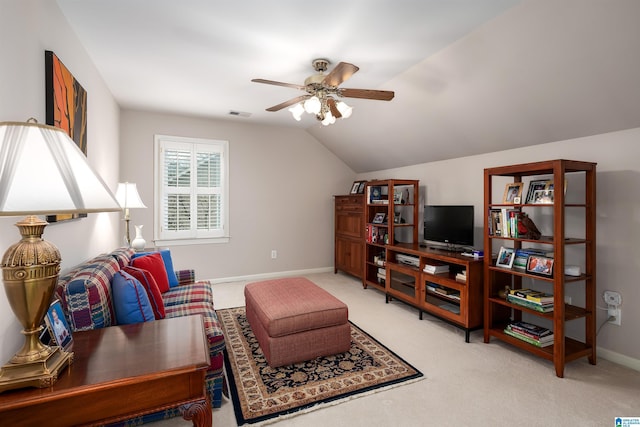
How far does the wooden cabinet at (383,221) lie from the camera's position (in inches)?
167

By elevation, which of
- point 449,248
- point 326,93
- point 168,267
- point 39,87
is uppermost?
point 326,93

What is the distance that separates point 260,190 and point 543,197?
3.83 meters

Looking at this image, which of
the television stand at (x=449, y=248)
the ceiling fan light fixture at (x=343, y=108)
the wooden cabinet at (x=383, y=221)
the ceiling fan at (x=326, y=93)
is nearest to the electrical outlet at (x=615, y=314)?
the television stand at (x=449, y=248)

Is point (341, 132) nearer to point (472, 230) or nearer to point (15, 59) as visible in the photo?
point (472, 230)

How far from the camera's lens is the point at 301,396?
6.75ft

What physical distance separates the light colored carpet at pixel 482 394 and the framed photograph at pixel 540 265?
0.73 m

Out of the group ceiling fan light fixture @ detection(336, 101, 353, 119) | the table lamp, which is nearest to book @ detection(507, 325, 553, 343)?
ceiling fan light fixture @ detection(336, 101, 353, 119)

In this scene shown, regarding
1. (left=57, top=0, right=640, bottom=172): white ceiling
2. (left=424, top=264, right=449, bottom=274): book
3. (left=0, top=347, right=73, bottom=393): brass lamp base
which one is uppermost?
(left=57, top=0, right=640, bottom=172): white ceiling

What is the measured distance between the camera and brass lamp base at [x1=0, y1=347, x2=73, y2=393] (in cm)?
101

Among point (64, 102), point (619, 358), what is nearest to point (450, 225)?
point (619, 358)

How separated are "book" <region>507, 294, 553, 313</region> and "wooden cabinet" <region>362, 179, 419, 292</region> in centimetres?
164

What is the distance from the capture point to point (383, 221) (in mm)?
4488

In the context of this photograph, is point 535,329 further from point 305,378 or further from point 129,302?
point 129,302

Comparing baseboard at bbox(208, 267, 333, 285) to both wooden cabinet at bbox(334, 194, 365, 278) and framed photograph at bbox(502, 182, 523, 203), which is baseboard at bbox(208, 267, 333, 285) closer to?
wooden cabinet at bbox(334, 194, 365, 278)
